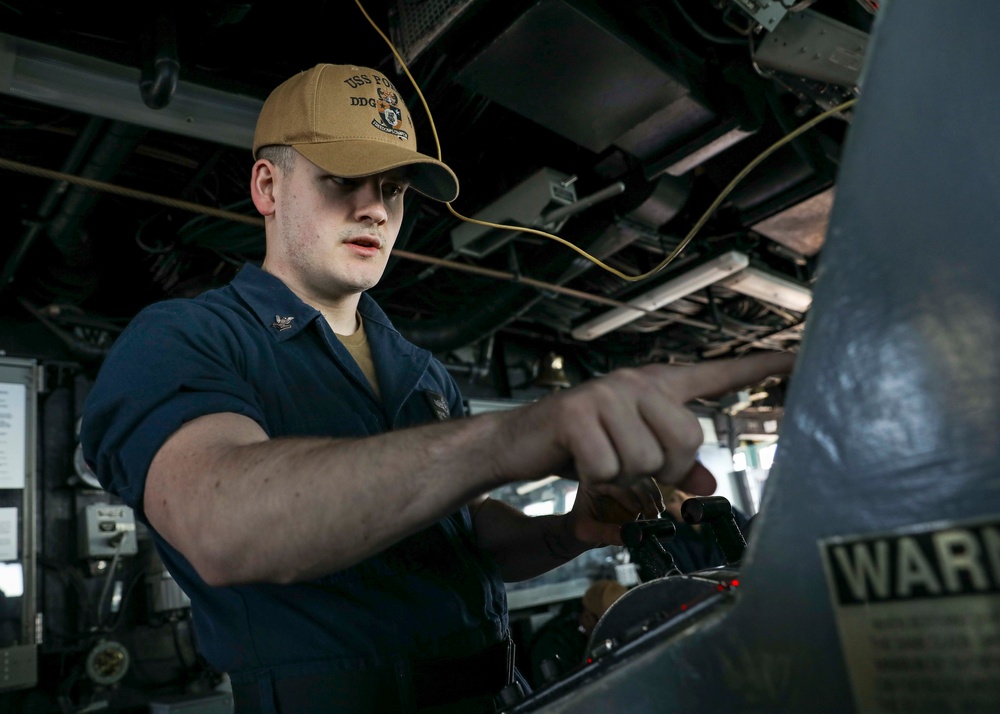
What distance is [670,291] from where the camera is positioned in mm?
4027

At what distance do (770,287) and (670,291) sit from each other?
23.7 inches

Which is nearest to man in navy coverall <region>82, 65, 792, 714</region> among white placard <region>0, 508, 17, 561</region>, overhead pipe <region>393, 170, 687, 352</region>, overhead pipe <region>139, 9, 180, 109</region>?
overhead pipe <region>139, 9, 180, 109</region>

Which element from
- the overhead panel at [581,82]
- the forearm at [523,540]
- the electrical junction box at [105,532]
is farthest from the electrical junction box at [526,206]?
the electrical junction box at [105,532]

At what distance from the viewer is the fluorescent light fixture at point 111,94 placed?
1871mm

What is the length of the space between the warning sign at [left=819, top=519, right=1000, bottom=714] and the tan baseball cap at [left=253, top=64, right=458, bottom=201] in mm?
999

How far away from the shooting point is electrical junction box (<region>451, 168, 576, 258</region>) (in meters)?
2.78

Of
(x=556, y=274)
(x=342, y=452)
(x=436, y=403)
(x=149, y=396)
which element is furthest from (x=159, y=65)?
(x=556, y=274)

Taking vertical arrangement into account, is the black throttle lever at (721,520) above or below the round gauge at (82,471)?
below

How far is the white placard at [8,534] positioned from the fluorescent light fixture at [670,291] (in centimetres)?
313

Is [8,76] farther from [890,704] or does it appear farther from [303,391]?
[890,704]

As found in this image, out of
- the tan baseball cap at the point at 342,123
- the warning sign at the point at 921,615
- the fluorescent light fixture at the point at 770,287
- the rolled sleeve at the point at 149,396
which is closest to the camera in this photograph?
the warning sign at the point at 921,615

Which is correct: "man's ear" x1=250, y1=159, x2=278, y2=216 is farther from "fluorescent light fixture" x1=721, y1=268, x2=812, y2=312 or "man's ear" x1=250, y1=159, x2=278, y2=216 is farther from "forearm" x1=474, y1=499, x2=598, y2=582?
"fluorescent light fixture" x1=721, y1=268, x2=812, y2=312

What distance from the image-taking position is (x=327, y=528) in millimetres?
625

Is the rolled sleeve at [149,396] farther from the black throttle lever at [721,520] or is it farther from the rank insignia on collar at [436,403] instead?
the black throttle lever at [721,520]
